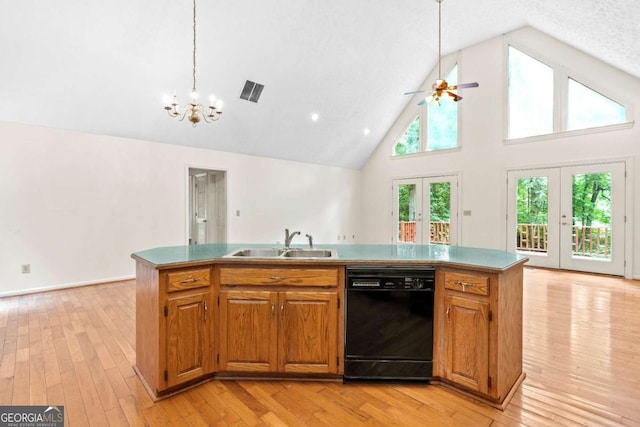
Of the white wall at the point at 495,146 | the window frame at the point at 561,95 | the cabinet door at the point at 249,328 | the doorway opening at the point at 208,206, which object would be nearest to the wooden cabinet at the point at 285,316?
the cabinet door at the point at 249,328

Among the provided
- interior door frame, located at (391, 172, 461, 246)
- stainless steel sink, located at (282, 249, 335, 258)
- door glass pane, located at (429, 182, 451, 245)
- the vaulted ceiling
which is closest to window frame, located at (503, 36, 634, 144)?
the vaulted ceiling

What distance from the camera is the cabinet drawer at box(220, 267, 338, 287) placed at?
2016 millimetres

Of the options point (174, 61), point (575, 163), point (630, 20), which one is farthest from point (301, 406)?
point (575, 163)

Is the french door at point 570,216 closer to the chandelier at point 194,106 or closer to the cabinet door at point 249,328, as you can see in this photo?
the chandelier at point 194,106

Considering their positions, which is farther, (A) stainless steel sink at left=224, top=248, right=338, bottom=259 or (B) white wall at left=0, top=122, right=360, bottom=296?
(B) white wall at left=0, top=122, right=360, bottom=296

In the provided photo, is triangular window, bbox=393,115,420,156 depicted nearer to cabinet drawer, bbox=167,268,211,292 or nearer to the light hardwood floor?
the light hardwood floor

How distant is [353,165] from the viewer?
8594 millimetres

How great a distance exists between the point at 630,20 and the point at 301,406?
526 cm

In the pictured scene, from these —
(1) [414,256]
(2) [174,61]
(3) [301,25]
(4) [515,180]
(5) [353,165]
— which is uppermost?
(3) [301,25]

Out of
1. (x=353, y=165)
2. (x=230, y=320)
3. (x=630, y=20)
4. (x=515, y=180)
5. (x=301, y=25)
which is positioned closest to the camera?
(x=230, y=320)

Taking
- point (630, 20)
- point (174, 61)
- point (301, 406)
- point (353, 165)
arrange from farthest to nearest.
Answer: point (353, 165), point (174, 61), point (630, 20), point (301, 406)

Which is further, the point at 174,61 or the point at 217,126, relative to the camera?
the point at 217,126

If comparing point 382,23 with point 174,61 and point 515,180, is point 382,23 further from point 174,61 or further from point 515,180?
point 515,180

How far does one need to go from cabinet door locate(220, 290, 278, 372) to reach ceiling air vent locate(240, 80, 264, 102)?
3961mm
